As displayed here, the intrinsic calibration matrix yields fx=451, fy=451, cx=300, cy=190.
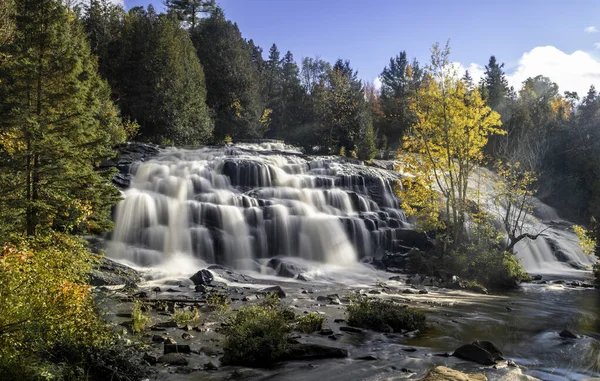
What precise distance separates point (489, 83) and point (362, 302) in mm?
67270

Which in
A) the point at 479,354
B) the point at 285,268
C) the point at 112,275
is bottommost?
the point at 479,354

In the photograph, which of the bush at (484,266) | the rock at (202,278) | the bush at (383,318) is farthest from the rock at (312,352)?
the bush at (484,266)

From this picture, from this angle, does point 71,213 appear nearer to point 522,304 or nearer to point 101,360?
point 101,360

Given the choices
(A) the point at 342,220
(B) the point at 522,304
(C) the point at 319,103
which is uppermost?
(C) the point at 319,103

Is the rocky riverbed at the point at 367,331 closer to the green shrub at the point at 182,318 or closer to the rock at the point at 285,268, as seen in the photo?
the green shrub at the point at 182,318

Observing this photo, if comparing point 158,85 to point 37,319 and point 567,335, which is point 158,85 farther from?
point 567,335

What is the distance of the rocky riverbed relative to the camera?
29.6 ft

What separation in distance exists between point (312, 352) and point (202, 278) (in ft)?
28.2

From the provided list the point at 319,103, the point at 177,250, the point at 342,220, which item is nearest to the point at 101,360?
the point at 177,250

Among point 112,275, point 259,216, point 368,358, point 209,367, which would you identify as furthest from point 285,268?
point 209,367

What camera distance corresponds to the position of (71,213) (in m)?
15.6

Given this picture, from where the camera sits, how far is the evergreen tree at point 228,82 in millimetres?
49438

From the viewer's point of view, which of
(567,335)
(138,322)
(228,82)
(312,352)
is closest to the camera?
(312,352)

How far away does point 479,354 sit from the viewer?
381 inches
